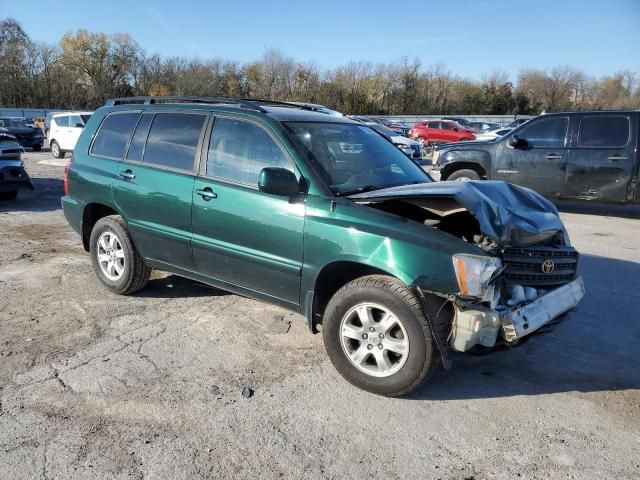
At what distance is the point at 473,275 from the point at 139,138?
3.37 metres

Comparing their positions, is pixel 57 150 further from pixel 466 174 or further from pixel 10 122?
pixel 466 174

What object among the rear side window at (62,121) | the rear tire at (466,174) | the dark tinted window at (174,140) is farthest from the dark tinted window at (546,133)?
the rear side window at (62,121)

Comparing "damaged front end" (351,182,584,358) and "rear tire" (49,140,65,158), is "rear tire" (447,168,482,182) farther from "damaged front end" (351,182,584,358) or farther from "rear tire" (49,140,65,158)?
"rear tire" (49,140,65,158)

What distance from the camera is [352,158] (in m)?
4.20

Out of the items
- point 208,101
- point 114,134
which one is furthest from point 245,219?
point 114,134

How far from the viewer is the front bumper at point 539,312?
120 inches

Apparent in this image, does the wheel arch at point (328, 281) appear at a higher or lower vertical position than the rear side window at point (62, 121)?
lower

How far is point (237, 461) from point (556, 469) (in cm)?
165

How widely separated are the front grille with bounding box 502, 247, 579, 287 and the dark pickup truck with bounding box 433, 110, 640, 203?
19.8 feet

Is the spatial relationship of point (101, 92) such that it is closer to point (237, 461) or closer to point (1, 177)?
point (1, 177)

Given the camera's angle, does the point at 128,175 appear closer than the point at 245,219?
No

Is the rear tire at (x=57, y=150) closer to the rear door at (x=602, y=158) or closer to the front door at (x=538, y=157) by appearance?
the front door at (x=538, y=157)

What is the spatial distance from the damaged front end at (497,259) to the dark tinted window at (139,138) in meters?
2.32

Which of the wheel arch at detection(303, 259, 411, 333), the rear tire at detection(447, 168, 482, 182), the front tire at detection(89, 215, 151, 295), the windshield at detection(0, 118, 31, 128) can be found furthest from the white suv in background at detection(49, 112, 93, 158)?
the wheel arch at detection(303, 259, 411, 333)
